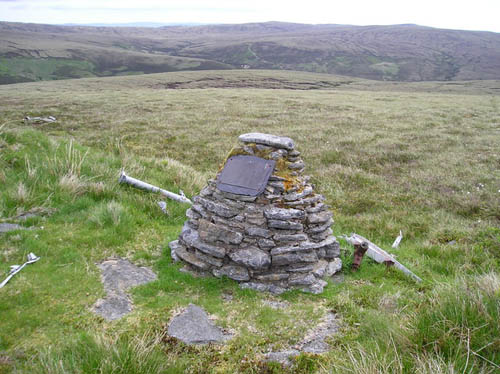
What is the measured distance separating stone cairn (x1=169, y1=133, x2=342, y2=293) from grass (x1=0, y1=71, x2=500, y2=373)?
0.35 m

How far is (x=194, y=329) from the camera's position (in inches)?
206

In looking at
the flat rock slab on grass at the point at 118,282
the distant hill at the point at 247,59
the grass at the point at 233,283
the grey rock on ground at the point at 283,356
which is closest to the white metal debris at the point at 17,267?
the grass at the point at 233,283

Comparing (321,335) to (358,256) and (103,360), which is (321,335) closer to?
(358,256)

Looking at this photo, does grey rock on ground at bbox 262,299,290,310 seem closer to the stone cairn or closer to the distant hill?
the stone cairn

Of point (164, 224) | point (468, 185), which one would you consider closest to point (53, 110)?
point (164, 224)

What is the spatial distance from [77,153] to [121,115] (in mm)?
15620

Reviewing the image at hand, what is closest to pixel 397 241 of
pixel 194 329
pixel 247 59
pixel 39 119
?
pixel 194 329

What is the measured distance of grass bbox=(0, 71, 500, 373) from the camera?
4012 mm

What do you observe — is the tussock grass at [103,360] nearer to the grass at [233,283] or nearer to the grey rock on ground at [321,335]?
the grass at [233,283]

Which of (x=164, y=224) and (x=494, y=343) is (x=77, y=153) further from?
(x=494, y=343)

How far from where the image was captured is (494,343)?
3654mm

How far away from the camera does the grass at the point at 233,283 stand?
4.01 meters

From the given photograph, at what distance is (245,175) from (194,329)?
297cm

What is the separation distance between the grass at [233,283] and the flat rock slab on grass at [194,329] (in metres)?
0.17
